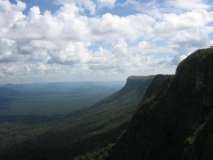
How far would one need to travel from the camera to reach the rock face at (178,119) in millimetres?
91312

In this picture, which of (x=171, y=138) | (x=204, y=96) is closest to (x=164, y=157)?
(x=171, y=138)

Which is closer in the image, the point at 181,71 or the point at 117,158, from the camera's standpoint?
the point at 181,71

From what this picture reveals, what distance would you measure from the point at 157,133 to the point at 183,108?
12.7 metres

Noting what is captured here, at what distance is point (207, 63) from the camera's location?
342 feet

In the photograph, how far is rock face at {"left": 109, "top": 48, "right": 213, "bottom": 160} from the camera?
91.3 m

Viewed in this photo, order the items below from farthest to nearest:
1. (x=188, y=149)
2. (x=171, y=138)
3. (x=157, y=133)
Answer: (x=157, y=133), (x=171, y=138), (x=188, y=149)

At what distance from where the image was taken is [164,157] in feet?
321

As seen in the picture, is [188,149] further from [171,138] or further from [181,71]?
[181,71]

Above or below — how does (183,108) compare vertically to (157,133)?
above

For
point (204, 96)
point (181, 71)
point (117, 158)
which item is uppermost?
point (181, 71)

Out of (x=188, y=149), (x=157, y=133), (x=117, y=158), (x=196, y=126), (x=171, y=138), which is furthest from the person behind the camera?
(x=117, y=158)

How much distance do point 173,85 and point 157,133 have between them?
18199 millimetres

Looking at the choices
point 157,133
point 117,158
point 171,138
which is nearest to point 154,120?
point 157,133

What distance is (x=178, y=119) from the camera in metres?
104
